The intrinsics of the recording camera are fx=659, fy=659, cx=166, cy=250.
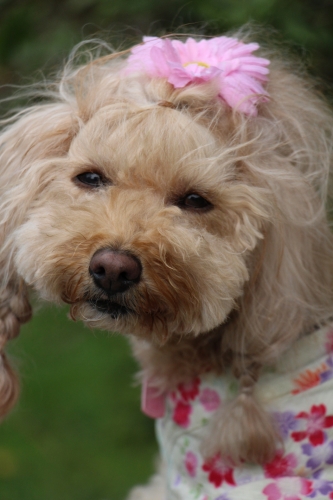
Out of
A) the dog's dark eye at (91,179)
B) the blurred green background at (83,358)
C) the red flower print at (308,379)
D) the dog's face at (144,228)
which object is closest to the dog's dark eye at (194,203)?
the dog's face at (144,228)

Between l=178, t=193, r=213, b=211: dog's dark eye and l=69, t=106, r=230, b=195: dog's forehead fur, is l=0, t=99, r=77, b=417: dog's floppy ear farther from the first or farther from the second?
l=178, t=193, r=213, b=211: dog's dark eye

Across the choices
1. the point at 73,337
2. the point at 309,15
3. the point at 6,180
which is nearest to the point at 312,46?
the point at 309,15

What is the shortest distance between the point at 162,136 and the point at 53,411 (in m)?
1.96

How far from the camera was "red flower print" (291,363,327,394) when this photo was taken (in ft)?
4.84

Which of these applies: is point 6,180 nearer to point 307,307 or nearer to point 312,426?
point 307,307

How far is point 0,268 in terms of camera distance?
1.52 meters

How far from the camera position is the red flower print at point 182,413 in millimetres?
1619

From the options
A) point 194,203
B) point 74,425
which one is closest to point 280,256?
point 194,203

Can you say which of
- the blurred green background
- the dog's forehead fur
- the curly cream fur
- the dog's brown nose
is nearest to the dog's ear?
the curly cream fur

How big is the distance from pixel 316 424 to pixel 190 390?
32cm

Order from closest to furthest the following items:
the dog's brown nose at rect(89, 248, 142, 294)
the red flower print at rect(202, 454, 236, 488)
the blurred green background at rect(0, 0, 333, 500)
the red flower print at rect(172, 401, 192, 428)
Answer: the dog's brown nose at rect(89, 248, 142, 294) → the red flower print at rect(202, 454, 236, 488) → the red flower print at rect(172, 401, 192, 428) → the blurred green background at rect(0, 0, 333, 500)

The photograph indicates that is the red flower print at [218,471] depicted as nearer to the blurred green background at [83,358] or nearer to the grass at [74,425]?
the blurred green background at [83,358]

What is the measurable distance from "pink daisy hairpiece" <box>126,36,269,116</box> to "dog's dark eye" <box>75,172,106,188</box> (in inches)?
9.4

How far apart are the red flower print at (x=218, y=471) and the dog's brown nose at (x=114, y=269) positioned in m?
0.50
